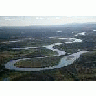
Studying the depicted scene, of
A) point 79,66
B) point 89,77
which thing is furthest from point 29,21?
point 89,77

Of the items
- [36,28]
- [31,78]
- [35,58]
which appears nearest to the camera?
[31,78]

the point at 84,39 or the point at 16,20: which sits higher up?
the point at 16,20

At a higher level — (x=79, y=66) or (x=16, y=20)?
(x=16, y=20)

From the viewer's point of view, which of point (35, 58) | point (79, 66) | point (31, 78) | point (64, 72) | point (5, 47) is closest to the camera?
point (31, 78)

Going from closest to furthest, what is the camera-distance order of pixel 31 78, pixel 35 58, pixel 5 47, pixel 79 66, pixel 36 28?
pixel 31 78
pixel 79 66
pixel 35 58
pixel 5 47
pixel 36 28

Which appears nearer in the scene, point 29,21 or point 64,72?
point 64,72

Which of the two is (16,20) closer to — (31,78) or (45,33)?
(45,33)

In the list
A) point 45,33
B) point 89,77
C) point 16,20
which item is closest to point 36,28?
point 45,33

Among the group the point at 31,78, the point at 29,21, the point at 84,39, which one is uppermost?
the point at 29,21

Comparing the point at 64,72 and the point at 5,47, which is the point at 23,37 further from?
the point at 64,72
